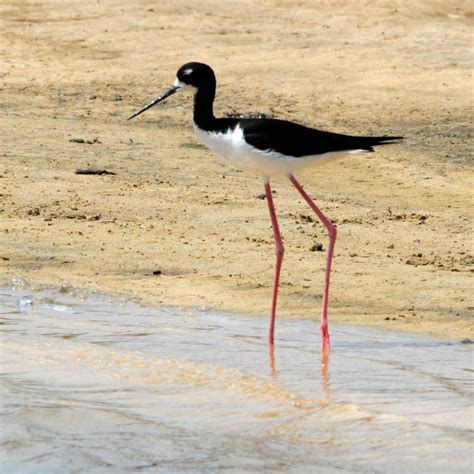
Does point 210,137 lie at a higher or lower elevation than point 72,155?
higher

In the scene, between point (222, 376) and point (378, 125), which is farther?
point (378, 125)

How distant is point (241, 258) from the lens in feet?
25.8

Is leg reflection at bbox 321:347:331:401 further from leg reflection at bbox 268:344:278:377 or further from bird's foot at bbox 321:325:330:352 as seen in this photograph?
leg reflection at bbox 268:344:278:377

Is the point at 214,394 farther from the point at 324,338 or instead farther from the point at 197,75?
the point at 197,75

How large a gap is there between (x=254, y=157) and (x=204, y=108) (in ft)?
1.69

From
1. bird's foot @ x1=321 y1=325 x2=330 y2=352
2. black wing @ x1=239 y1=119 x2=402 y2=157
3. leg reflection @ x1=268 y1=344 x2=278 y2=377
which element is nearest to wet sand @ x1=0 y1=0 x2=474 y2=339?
bird's foot @ x1=321 y1=325 x2=330 y2=352

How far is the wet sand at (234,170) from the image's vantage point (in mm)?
7473

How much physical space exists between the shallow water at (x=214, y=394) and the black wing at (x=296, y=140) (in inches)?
34.8

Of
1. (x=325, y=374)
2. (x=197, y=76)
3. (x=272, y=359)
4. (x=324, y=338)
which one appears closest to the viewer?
(x=325, y=374)

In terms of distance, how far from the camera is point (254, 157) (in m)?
6.64

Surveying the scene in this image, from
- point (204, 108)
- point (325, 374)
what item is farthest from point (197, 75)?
point (325, 374)

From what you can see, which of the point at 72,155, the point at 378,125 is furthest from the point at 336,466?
the point at 378,125

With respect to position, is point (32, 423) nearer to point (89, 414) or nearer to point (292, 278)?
point (89, 414)

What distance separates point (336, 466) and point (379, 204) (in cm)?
517
